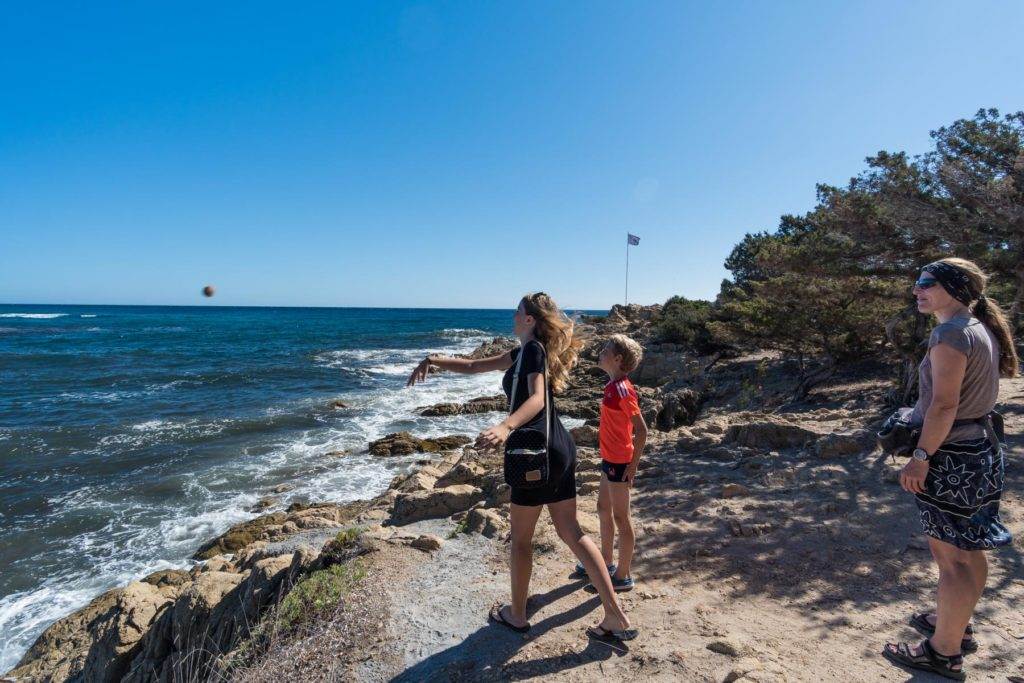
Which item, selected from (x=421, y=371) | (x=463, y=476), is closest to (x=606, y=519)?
(x=421, y=371)

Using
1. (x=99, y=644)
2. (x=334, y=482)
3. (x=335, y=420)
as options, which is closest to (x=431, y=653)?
(x=99, y=644)

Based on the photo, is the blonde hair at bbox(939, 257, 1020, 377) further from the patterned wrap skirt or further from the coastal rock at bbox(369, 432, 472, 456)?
the coastal rock at bbox(369, 432, 472, 456)

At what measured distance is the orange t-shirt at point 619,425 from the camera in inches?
126

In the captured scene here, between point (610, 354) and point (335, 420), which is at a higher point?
point (610, 354)

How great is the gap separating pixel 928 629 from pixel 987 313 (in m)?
1.74

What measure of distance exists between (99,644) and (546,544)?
3886 mm

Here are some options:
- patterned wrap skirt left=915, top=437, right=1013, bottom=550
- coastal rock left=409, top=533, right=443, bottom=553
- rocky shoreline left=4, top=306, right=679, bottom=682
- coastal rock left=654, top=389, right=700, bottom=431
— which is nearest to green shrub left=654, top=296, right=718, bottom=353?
coastal rock left=654, top=389, right=700, bottom=431

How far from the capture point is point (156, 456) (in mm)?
11133

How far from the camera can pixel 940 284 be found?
2373 millimetres

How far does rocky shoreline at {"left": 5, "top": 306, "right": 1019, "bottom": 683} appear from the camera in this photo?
3.27 metres

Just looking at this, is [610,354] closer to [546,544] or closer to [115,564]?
[546,544]

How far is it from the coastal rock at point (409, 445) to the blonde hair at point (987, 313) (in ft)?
32.2

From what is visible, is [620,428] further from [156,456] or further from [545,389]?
[156,456]

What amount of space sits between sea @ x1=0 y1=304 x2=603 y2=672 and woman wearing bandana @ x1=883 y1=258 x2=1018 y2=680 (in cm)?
763
